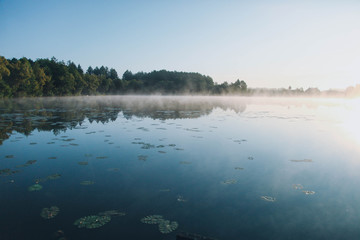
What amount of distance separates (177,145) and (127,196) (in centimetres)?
595

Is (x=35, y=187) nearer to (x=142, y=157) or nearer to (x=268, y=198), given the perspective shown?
(x=142, y=157)

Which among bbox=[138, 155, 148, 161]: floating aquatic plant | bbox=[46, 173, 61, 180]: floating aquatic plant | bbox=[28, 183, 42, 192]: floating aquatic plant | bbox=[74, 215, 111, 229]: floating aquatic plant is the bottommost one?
bbox=[74, 215, 111, 229]: floating aquatic plant

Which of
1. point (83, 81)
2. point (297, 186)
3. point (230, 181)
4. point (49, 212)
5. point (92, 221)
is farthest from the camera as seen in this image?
point (83, 81)

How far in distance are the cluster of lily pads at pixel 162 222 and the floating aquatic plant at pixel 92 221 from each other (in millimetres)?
840

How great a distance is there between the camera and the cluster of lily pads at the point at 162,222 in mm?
4539

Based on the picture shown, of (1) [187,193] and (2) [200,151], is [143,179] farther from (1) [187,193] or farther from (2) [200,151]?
(2) [200,151]

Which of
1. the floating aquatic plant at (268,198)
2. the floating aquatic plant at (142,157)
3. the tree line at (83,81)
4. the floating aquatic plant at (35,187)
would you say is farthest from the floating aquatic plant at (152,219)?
the tree line at (83,81)

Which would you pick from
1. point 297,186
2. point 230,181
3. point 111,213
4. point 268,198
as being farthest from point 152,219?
point 297,186

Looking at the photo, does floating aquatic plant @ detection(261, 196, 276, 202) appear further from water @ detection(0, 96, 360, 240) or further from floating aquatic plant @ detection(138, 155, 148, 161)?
floating aquatic plant @ detection(138, 155, 148, 161)

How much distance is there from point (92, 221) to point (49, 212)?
1.17 m

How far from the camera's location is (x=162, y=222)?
4.76 meters

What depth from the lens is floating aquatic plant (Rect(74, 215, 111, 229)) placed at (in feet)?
15.1

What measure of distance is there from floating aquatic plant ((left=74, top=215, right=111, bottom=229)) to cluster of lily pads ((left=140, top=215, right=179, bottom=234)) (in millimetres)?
840

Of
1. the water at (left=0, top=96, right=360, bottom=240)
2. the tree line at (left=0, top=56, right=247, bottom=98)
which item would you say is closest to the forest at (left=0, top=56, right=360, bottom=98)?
the tree line at (left=0, top=56, right=247, bottom=98)
